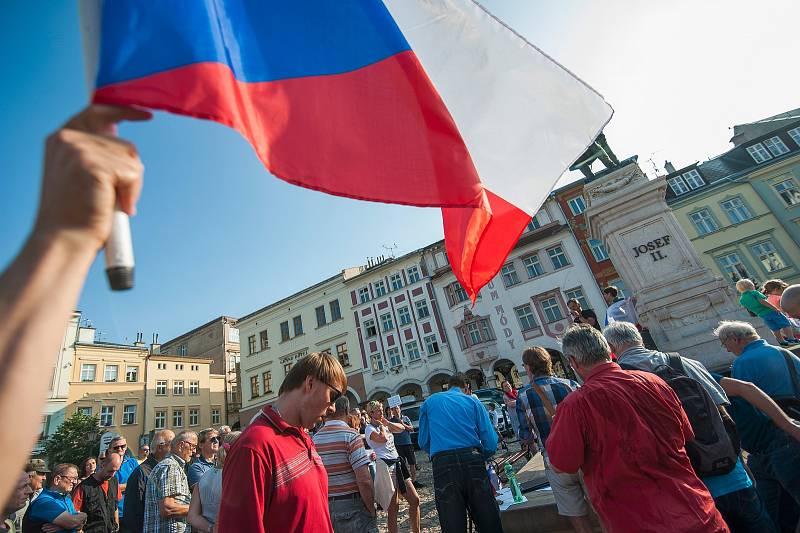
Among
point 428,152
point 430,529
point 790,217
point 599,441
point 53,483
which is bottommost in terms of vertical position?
point 430,529

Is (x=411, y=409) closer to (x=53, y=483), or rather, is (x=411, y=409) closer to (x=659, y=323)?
(x=659, y=323)

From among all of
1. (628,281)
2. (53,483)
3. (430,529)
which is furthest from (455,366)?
(53,483)

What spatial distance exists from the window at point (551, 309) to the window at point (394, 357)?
33.2 feet

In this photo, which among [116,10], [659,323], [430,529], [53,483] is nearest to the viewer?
[116,10]

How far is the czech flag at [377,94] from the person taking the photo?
1502mm

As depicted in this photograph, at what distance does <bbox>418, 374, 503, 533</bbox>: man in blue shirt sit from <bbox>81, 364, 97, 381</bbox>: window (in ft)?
121

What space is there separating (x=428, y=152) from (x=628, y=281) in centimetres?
739

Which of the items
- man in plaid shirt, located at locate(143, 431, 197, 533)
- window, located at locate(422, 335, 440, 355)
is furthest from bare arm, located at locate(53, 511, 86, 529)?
window, located at locate(422, 335, 440, 355)

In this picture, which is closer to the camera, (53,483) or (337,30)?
(337,30)

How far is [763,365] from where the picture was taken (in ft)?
10.3

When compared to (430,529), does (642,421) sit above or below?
above

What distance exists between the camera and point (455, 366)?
26.0 m

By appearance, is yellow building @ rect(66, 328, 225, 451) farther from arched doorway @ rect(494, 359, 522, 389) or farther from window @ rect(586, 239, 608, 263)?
window @ rect(586, 239, 608, 263)

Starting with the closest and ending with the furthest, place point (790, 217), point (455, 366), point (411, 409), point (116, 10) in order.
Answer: point (116, 10) → point (411, 409) → point (790, 217) → point (455, 366)
